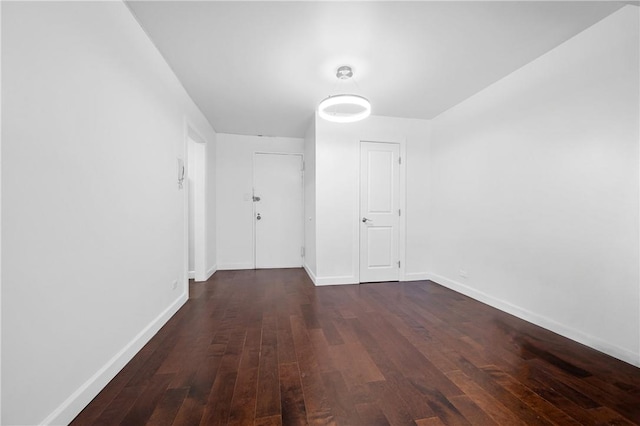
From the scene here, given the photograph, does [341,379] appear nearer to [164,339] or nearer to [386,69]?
[164,339]

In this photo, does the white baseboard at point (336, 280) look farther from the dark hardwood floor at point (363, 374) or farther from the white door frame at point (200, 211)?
the white door frame at point (200, 211)

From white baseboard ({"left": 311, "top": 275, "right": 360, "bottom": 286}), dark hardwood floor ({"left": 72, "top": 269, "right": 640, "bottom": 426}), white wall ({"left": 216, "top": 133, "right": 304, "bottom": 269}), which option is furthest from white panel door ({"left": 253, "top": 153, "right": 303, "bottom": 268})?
dark hardwood floor ({"left": 72, "top": 269, "right": 640, "bottom": 426})

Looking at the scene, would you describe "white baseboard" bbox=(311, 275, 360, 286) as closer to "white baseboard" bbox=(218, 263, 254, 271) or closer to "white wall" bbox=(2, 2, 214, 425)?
"white baseboard" bbox=(218, 263, 254, 271)

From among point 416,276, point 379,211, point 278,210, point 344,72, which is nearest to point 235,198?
point 278,210

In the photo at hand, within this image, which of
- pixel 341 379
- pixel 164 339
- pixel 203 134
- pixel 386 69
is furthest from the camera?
pixel 203 134

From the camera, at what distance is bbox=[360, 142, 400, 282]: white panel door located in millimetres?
3965

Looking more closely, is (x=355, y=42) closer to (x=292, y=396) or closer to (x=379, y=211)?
(x=379, y=211)

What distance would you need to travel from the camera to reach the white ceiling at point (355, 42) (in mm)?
1843

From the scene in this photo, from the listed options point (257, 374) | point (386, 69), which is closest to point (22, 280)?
point (257, 374)

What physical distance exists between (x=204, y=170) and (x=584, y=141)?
174 inches

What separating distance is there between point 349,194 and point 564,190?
2.35 m

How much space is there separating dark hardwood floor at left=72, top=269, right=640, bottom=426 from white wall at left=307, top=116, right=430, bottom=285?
1.11 meters

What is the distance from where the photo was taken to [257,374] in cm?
171

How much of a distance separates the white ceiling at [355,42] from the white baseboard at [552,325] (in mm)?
2436
